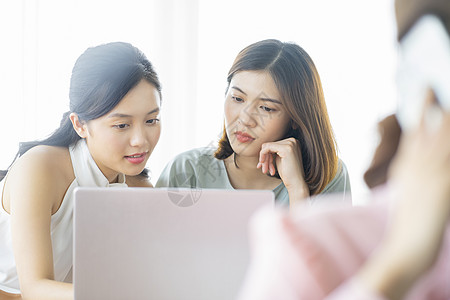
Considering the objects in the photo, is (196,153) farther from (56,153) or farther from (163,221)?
(163,221)

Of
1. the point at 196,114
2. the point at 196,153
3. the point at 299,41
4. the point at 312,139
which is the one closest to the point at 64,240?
the point at 196,153

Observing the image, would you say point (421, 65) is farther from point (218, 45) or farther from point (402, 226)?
point (218, 45)

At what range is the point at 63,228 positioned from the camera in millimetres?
1571

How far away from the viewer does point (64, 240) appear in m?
1.58

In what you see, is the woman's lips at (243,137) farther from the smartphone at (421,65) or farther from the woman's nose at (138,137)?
the smartphone at (421,65)

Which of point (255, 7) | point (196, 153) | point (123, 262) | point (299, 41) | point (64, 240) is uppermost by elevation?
point (255, 7)

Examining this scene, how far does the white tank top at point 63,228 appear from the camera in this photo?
1.56 m

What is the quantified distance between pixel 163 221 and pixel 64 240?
712 millimetres

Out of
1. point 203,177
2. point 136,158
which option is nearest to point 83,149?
point 136,158

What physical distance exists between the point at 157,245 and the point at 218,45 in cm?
216

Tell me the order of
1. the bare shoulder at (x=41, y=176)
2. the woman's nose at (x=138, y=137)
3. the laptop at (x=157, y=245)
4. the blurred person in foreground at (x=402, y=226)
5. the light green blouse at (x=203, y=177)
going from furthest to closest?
the light green blouse at (x=203, y=177) < the woman's nose at (x=138, y=137) < the bare shoulder at (x=41, y=176) < the laptop at (x=157, y=245) < the blurred person in foreground at (x=402, y=226)

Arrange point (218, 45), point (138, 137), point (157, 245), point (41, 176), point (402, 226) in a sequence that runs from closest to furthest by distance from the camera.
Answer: point (402, 226) < point (157, 245) < point (41, 176) < point (138, 137) < point (218, 45)

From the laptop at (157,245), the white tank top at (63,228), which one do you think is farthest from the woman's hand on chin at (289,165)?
the laptop at (157,245)

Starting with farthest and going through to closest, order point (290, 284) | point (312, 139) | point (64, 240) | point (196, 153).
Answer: point (196, 153), point (312, 139), point (64, 240), point (290, 284)
